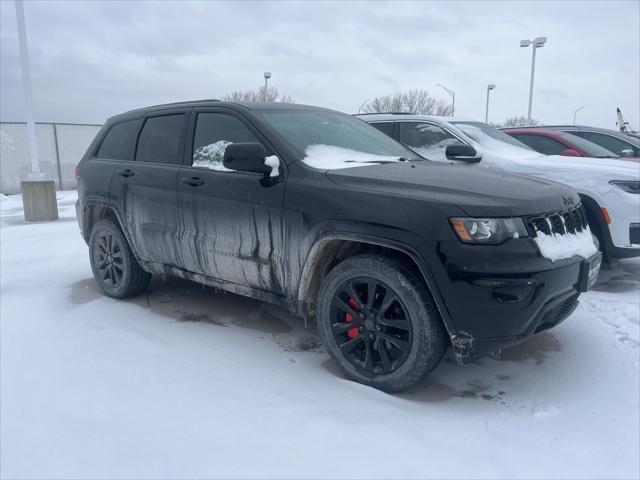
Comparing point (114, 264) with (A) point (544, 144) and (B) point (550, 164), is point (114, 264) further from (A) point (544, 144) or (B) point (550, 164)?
(A) point (544, 144)

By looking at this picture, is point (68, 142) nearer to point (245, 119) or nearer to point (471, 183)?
point (245, 119)

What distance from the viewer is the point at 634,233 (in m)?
4.85

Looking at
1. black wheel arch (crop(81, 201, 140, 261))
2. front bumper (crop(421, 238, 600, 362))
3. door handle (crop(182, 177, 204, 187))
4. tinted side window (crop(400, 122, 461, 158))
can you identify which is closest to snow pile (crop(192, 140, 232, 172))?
door handle (crop(182, 177, 204, 187))

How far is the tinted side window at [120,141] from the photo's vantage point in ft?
15.6

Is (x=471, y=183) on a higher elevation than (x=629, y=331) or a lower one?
higher

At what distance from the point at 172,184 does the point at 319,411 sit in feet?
7.27

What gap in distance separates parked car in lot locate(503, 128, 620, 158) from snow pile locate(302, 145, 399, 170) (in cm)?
421

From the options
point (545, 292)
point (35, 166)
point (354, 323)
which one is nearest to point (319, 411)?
point (354, 323)

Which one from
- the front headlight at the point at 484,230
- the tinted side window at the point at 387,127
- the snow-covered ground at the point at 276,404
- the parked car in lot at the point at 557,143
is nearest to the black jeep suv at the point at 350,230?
the front headlight at the point at 484,230

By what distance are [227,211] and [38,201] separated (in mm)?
7388

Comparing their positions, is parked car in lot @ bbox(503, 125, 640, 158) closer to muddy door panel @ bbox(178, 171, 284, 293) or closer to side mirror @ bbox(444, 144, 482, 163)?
side mirror @ bbox(444, 144, 482, 163)

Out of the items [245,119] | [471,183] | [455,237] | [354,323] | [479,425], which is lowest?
[479,425]

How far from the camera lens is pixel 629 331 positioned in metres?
3.97

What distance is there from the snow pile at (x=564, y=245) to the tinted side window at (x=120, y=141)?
3520 mm
